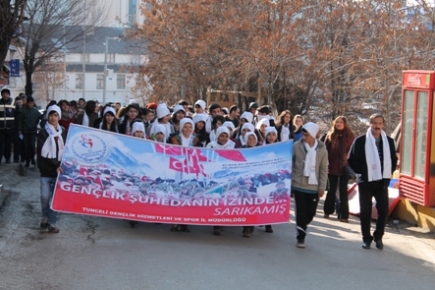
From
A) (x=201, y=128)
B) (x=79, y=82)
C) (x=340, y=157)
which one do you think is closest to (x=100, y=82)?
(x=79, y=82)

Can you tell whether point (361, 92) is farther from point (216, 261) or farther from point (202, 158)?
point (216, 261)

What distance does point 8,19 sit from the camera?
11391 mm

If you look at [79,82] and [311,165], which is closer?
[311,165]

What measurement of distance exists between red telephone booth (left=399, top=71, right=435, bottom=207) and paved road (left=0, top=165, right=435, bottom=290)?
74cm

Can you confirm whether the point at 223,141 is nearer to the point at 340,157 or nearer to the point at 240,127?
the point at 240,127

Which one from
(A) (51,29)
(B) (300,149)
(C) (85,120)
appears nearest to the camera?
(B) (300,149)

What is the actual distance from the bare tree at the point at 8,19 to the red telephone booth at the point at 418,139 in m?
6.24

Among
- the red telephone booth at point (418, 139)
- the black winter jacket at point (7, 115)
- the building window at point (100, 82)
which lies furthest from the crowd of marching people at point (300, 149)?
the building window at point (100, 82)

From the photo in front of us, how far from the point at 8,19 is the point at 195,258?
18.2 feet

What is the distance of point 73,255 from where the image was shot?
8070mm

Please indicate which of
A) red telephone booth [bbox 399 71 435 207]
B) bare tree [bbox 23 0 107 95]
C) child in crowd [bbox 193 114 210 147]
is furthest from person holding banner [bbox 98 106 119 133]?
bare tree [bbox 23 0 107 95]

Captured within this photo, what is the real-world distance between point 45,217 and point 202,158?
2.20 metres

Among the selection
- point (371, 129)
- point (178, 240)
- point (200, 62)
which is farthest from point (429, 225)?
point (200, 62)

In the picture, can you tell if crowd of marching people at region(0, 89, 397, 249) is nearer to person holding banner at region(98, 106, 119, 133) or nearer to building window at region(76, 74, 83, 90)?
person holding banner at region(98, 106, 119, 133)
